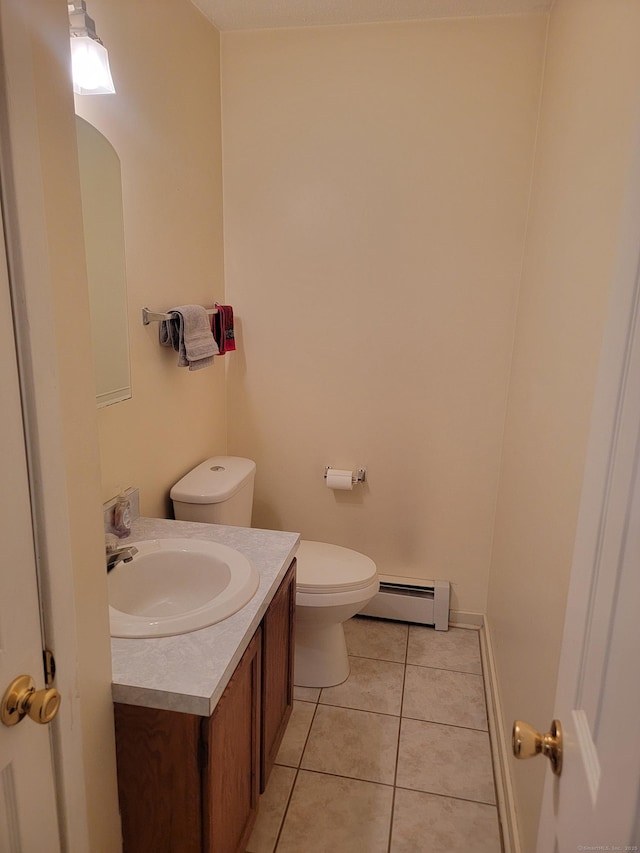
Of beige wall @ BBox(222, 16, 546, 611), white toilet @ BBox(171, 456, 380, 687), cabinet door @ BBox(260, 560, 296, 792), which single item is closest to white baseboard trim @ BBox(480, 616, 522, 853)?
beige wall @ BBox(222, 16, 546, 611)

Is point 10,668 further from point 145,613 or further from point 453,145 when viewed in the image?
point 453,145

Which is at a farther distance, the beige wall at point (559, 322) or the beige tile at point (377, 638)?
the beige tile at point (377, 638)

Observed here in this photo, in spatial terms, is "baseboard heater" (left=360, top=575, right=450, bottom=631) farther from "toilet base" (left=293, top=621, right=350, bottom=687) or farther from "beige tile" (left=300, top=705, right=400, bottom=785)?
"beige tile" (left=300, top=705, right=400, bottom=785)

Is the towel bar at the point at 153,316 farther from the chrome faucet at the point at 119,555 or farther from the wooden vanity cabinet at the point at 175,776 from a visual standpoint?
the wooden vanity cabinet at the point at 175,776

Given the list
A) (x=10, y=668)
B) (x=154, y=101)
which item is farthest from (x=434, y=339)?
(x=10, y=668)

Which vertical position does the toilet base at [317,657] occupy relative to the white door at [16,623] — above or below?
below

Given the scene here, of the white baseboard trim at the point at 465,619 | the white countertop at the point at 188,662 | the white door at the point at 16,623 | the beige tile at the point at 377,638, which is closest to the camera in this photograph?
the white door at the point at 16,623

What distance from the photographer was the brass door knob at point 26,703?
730 mm

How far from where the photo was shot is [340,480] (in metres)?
2.59

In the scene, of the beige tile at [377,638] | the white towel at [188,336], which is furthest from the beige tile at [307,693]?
the white towel at [188,336]

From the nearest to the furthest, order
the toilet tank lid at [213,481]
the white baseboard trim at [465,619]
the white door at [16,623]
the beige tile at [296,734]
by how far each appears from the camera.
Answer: the white door at [16,623], the beige tile at [296,734], the toilet tank lid at [213,481], the white baseboard trim at [465,619]

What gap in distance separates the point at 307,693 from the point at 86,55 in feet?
7.27

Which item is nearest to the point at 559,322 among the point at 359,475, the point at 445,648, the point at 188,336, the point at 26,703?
the point at 188,336

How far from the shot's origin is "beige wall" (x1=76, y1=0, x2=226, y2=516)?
1.70 meters
